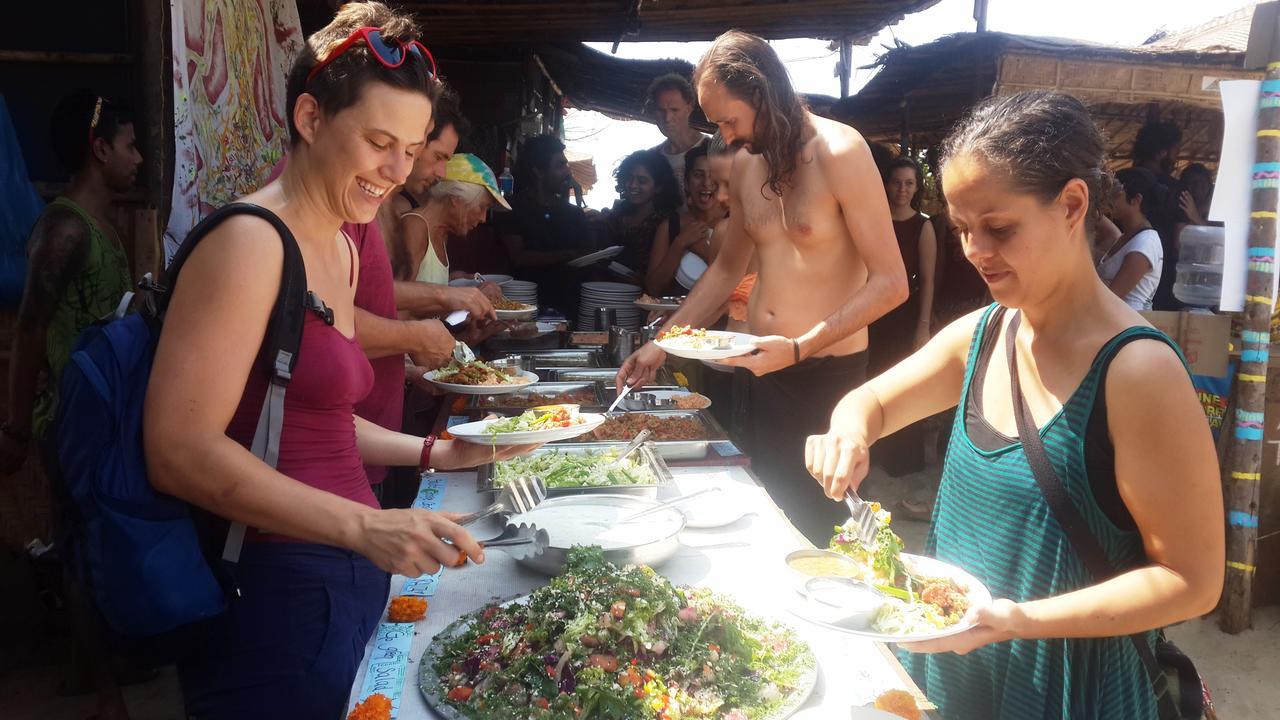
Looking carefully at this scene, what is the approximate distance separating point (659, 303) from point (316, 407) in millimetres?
3946

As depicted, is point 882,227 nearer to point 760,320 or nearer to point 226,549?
point 760,320

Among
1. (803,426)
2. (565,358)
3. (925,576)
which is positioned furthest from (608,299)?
(925,576)

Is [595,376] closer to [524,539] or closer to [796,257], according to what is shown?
[796,257]

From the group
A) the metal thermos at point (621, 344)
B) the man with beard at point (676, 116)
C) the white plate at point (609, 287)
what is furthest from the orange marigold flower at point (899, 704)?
the man with beard at point (676, 116)

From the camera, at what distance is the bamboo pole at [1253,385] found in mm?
3645

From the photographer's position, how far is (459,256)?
20.7 feet

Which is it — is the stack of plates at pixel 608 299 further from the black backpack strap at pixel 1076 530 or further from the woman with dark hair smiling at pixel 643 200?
the black backpack strap at pixel 1076 530

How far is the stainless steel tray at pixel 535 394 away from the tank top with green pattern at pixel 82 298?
1.47 m

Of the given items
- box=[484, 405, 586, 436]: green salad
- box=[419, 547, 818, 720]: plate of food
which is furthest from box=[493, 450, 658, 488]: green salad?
box=[419, 547, 818, 720]: plate of food

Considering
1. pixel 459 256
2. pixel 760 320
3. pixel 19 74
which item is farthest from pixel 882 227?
pixel 459 256

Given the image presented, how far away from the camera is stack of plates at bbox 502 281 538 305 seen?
5.38 meters

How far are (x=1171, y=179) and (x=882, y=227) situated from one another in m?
4.52

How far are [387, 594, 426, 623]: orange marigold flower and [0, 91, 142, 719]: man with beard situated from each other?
2038mm

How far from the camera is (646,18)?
22.5ft
